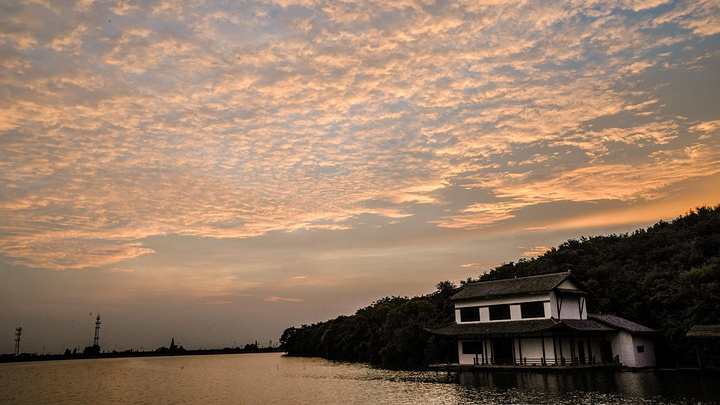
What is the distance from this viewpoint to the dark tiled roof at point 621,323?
4314cm

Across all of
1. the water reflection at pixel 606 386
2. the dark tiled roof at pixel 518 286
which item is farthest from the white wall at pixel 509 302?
the water reflection at pixel 606 386

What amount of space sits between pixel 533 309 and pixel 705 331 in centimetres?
1339

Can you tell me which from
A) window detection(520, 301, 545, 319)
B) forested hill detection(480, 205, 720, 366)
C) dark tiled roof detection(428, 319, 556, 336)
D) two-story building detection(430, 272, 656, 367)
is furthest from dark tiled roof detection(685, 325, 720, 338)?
window detection(520, 301, 545, 319)

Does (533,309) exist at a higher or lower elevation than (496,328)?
higher

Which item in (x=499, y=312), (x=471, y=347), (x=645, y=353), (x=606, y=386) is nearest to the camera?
(x=606, y=386)

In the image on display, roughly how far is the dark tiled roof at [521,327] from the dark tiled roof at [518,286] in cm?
276

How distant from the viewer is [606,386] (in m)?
31.9

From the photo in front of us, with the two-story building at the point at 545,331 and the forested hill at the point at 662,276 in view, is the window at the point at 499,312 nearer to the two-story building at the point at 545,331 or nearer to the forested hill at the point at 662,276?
the two-story building at the point at 545,331

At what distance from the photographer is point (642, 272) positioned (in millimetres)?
53031

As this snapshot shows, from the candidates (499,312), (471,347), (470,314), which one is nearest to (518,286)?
(499,312)

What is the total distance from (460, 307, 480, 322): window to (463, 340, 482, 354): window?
229 cm

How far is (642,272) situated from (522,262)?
2595cm

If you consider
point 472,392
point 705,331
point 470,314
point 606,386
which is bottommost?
point 472,392

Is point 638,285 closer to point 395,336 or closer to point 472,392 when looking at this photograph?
point 472,392
